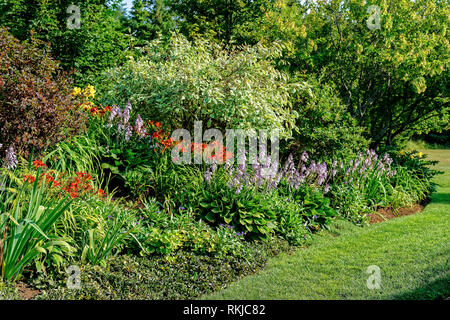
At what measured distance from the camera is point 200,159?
627cm

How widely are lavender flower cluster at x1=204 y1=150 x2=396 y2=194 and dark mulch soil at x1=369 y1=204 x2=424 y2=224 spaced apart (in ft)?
2.41

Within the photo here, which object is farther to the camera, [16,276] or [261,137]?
[261,137]

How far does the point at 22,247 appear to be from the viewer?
352cm

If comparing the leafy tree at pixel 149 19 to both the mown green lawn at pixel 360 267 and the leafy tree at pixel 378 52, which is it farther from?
the mown green lawn at pixel 360 267

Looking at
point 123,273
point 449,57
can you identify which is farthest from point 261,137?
point 449,57

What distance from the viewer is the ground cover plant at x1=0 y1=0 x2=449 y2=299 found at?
13.1 ft

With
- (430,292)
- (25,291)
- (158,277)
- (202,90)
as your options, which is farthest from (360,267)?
(25,291)

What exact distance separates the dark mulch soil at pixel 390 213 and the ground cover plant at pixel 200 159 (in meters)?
0.10

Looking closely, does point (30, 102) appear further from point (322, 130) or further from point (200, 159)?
point (322, 130)

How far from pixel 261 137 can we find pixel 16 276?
4320mm

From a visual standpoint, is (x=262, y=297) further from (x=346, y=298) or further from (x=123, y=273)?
(x=123, y=273)

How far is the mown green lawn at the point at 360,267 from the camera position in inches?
157

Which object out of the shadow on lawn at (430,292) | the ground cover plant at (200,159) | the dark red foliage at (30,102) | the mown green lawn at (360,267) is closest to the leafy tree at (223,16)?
the ground cover plant at (200,159)

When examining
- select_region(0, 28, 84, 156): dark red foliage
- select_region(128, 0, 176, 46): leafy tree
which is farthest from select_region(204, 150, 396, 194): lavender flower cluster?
select_region(128, 0, 176, 46): leafy tree
